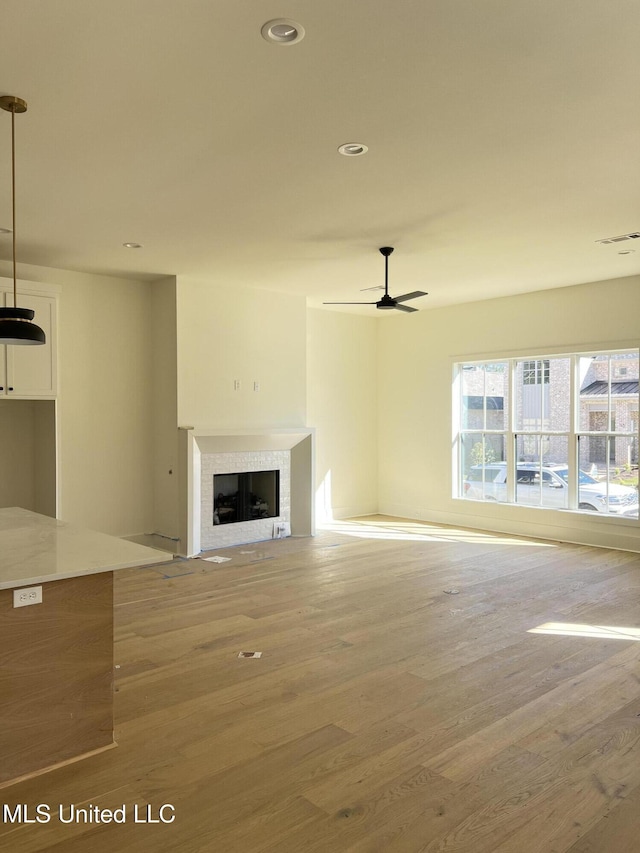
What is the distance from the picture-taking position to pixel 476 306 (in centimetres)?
788

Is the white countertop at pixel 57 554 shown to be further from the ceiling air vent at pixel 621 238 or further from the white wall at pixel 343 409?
the white wall at pixel 343 409

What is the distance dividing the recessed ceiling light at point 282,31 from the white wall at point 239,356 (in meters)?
4.26

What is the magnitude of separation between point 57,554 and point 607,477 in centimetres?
585

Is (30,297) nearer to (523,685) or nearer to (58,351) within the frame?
(58,351)

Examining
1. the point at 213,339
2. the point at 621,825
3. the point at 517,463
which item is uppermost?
the point at 213,339

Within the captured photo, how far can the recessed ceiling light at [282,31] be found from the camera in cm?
227

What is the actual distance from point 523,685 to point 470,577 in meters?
2.20

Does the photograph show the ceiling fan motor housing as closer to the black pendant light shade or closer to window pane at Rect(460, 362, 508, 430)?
window pane at Rect(460, 362, 508, 430)

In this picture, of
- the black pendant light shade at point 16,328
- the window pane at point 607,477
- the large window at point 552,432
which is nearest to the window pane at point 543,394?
the large window at point 552,432

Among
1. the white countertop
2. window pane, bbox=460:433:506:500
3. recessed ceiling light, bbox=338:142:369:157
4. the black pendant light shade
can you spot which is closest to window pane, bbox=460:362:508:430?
window pane, bbox=460:433:506:500

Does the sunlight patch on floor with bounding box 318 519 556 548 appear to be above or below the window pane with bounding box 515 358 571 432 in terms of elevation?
below

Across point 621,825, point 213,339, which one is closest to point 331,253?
point 213,339

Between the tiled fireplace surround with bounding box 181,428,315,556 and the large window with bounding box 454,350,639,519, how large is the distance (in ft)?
6.98

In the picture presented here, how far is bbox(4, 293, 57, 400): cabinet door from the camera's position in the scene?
17.3 ft
